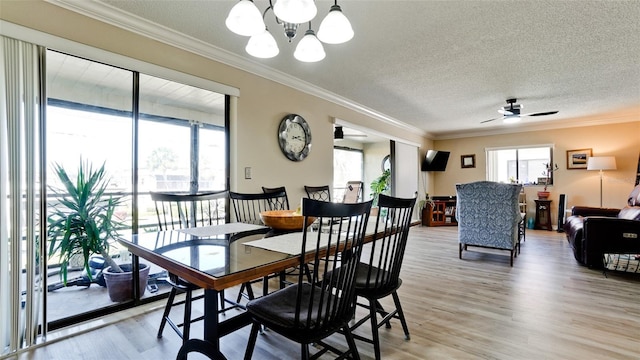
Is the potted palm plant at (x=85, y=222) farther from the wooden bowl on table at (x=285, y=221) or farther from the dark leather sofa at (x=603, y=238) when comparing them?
the dark leather sofa at (x=603, y=238)

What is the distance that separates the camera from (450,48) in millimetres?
2820

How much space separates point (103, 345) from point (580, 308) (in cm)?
360

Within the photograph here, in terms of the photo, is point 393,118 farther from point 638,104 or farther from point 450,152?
point 638,104

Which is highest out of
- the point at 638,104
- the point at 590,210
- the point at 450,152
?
the point at 638,104

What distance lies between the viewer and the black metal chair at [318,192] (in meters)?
3.93

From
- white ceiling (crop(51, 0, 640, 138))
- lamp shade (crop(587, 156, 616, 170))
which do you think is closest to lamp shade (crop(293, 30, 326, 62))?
white ceiling (crop(51, 0, 640, 138))

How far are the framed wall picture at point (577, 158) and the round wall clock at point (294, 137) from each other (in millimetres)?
5995

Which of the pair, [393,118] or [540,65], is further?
[393,118]

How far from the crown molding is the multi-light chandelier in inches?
50.1

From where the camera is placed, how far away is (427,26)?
7.89 feet

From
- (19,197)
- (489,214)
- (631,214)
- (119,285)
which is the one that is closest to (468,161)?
(631,214)

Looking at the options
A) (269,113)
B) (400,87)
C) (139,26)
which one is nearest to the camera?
(139,26)

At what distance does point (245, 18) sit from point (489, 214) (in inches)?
143

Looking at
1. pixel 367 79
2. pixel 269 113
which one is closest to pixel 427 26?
pixel 367 79
